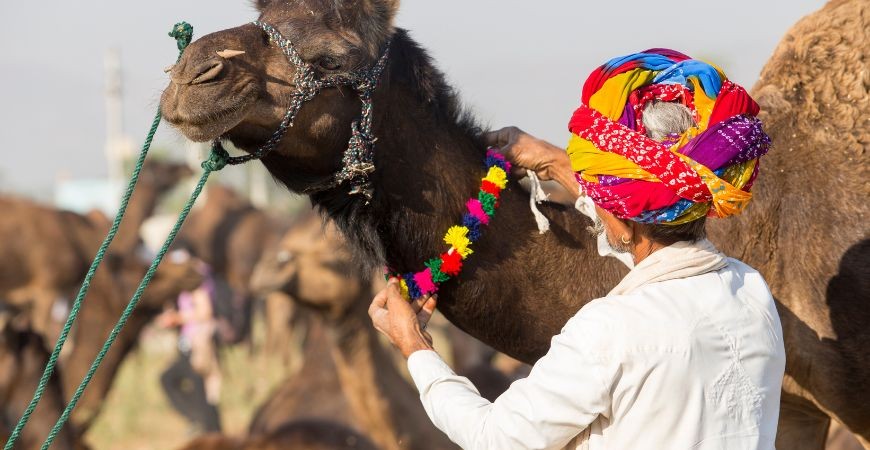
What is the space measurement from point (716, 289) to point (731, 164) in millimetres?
309

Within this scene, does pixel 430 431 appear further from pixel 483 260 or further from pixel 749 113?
pixel 749 113

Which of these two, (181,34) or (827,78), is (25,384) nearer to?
(181,34)

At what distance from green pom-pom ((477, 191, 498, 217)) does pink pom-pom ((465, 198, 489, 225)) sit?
0.04 ft

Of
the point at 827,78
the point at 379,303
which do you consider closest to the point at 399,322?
the point at 379,303

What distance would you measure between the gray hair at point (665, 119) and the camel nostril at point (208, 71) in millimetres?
1198

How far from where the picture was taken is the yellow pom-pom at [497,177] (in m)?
3.82

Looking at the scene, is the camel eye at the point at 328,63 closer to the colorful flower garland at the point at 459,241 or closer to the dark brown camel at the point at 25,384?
the colorful flower garland at the point at 459,241

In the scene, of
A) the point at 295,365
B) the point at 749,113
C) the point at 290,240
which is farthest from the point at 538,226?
the point at 295,365

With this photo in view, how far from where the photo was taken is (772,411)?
2.68 metres

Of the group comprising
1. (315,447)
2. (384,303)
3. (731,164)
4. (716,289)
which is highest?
(731,164)

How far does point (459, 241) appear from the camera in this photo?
3.70m

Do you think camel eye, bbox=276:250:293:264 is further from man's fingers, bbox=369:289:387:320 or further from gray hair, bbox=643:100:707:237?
gray hair, bbox=643:100:707:237

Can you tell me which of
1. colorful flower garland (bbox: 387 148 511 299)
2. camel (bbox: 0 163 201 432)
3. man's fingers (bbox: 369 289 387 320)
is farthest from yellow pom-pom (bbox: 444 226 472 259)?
camel (bbox: 0 163 201 432)

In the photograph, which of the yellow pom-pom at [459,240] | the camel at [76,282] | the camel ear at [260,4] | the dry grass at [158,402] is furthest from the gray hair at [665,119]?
the dry grass at [158,402]
